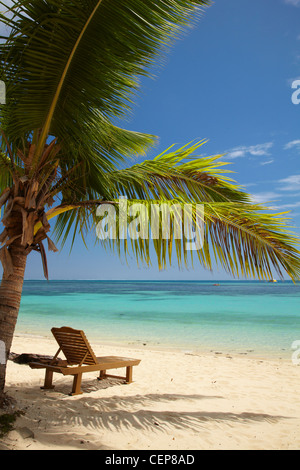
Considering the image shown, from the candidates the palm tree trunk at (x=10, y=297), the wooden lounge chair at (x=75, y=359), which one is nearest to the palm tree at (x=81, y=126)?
the palm tree trunk at (x=10, y=297)

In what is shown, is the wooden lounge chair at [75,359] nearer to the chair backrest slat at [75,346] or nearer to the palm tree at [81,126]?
the chair backrest slat at [75,346]

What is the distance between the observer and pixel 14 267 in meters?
3.42

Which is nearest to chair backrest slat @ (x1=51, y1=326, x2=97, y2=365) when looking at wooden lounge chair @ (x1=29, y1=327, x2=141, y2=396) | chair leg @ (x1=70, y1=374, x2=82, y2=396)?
wooden lounge chair @ (x1=29, y1=327, x2=141, y2=396)

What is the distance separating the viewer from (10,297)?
11.1ft

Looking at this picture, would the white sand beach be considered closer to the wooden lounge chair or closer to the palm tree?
the wooden lounge chair

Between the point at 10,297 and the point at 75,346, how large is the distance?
170 cm

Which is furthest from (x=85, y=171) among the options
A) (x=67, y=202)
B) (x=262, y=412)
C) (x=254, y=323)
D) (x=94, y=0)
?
(x=254, y=323)

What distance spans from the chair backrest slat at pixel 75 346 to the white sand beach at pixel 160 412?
44 centimetres

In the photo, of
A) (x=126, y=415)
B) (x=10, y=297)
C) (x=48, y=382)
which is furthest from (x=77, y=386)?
(x=10, y=297)

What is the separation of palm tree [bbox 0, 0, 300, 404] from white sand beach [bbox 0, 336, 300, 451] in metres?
0.79

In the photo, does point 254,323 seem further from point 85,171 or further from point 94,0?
point 94,0

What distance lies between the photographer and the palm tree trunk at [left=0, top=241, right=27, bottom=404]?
333 centimetres

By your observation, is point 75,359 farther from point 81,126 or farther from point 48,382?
point 81,126

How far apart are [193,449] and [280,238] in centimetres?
211
